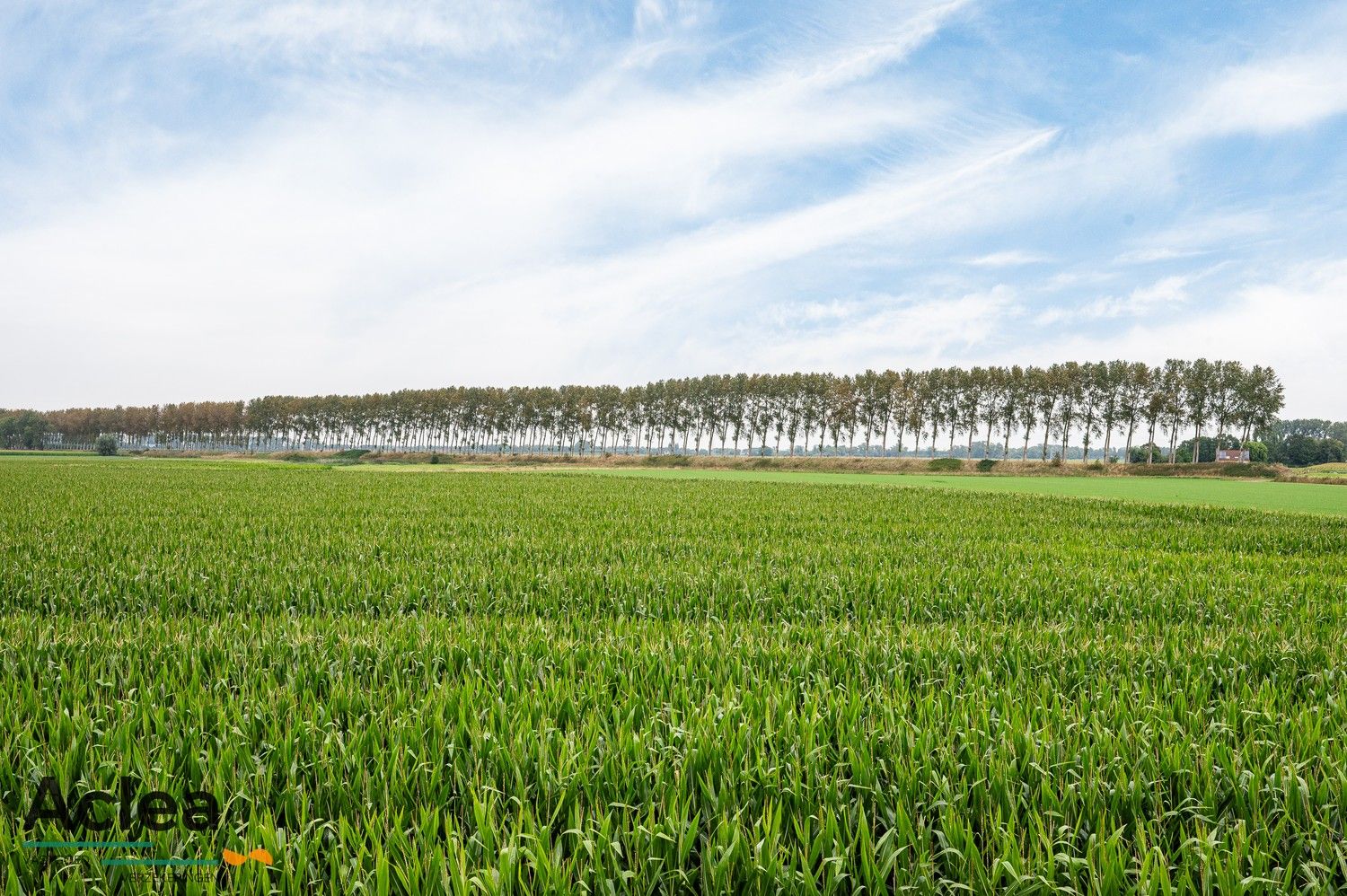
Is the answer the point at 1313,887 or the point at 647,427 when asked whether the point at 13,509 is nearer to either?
the point at 1313,887

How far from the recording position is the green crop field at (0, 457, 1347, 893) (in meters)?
2.97

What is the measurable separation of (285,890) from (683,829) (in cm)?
172

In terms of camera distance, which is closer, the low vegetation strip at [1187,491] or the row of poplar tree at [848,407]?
the low vegetation strip at [1187,491]

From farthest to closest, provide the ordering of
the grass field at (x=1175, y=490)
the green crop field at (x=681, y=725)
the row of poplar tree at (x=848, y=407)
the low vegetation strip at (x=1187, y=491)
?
the row of poplar tree at (x=848, y=407), the grass field at (x=1175, y=490), the low vegetation strip at (x=1187, y=491), the green crop field at (x=681, y=725)

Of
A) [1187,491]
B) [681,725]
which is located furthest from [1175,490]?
[681,725]

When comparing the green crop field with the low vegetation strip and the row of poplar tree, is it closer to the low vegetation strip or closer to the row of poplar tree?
the low vegetation strip

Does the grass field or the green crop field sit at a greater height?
the green crop field

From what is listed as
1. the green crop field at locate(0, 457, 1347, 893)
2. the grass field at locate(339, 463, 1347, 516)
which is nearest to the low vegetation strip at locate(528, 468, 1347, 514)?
the grass field at locate(339, 463, 1347, 516)

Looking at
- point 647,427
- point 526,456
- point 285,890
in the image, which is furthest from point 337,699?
point 647,427

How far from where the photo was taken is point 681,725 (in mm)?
4289

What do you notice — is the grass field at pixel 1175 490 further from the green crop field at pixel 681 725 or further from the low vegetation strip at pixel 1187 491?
the green crop field at pixel 681 725

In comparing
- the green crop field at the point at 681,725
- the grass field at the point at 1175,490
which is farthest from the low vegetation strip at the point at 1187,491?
the green crop field at the point at 681,725

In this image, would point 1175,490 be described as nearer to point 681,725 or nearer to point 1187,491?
point 1187,491

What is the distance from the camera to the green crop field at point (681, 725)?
2.97 m
